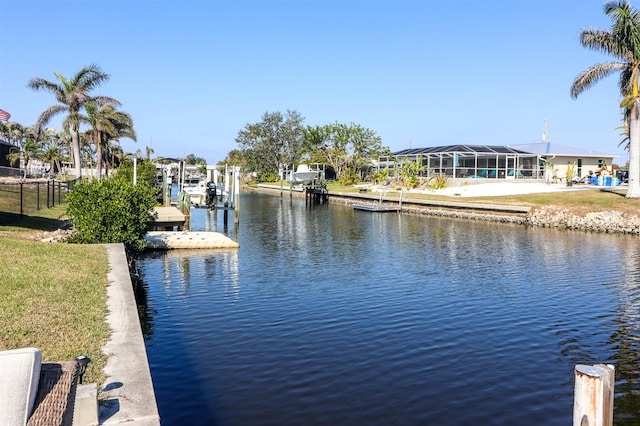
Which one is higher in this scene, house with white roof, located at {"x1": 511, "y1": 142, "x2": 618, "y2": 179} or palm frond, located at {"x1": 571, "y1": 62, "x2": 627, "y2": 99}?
palm frond, located at {"x1": 571, "y1": 62, "x2": 627, "y2": 99}

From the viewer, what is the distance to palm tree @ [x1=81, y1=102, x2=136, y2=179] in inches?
1928

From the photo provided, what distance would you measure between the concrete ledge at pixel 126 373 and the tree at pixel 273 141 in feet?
339

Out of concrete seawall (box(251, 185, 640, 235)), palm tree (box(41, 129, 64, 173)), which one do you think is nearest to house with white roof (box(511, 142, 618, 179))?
concrete seawall (box(251, 185, 640, 235))

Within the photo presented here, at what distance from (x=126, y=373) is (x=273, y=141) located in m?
109

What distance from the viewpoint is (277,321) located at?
13.5 m

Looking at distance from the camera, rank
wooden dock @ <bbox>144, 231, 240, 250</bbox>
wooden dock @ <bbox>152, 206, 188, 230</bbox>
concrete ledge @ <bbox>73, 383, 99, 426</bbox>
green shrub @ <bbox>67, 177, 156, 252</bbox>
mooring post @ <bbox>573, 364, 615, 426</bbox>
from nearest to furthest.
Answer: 1. concrete ledge @ <bbox>73, 383, 99, 426</bbox>
2. mooring post @ <bbox>573, 364, 615, 426</bbox>
3. green shrub @ <bbox>67, 177, 156, 252</bbox>
4. wooden dock @ <bbox>144, 231, 240, 250</bbox>
5. wooden dock @ <bbox>152, 206, 188, 230</bbox>

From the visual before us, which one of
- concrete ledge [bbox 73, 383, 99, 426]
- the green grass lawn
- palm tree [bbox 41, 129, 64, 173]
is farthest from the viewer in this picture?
palm tree [bbox 41, 129, 64, 173]

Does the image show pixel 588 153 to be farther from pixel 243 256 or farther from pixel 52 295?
pixel 52 295

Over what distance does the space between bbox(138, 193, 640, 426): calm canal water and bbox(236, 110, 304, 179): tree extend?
8951 centimetres

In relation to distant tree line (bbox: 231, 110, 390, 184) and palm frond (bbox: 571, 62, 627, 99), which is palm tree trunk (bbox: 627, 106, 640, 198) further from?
distant tree line (bbox: 231, 110, 390, 184)

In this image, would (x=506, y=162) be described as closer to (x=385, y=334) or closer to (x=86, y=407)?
(x=385, y=334)

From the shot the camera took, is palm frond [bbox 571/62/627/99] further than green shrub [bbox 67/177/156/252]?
Yes

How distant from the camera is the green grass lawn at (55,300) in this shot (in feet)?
25.1

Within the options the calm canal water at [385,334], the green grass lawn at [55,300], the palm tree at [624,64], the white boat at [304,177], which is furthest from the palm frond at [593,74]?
the white boat at [304,177]
